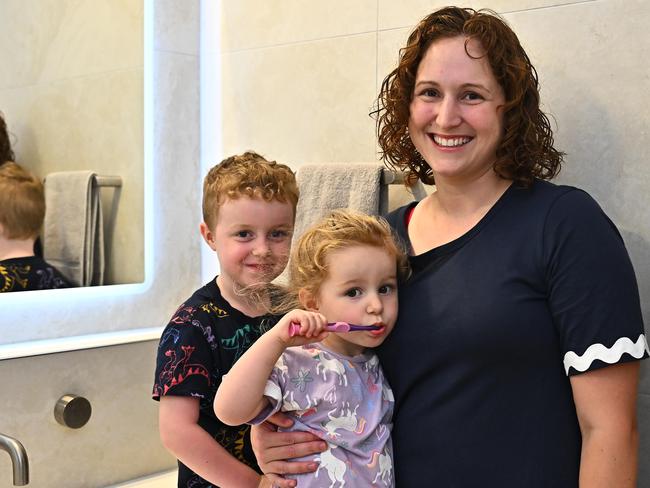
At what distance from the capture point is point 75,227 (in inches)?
80.6

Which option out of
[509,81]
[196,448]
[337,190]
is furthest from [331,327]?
[337,190]

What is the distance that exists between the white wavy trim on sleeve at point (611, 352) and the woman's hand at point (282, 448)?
16.1 inches

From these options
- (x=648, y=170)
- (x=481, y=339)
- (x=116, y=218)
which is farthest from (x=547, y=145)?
(x=116, y=218)

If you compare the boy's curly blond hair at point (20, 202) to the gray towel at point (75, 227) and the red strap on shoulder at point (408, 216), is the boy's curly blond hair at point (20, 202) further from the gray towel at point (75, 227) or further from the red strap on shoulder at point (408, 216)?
the red strap on shoulder at point (408, 216)

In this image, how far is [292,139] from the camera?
2.09 metres

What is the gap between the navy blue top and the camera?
3.92ft

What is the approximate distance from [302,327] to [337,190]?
661 millimetres

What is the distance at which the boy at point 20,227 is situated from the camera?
1919 mm

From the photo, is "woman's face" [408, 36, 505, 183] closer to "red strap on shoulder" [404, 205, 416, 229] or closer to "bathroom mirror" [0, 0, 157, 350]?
"red strap on shoulder" [404, 205, 416, 229]

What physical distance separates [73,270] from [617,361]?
54.5 inches

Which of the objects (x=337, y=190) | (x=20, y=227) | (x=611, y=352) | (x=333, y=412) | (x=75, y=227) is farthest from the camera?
(x=75, y=227)

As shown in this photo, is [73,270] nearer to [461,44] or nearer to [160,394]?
[160,394]

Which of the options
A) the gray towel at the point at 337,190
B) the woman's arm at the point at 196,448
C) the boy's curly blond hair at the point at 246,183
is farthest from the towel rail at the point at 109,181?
the woman's arm at the point at 196,448

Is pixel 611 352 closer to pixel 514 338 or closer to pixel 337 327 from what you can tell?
pixel 514 338
